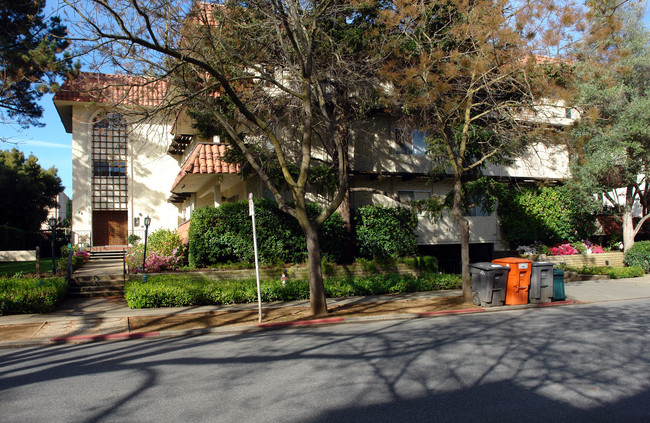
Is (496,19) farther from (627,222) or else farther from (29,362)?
(627,222)

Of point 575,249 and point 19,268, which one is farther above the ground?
point 19,268

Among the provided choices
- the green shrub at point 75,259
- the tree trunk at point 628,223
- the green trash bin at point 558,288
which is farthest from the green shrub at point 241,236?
the tree trunk at point 628,223

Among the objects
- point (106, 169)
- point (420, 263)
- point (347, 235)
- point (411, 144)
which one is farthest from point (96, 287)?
point (106, 169)

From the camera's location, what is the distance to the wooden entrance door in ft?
93.0

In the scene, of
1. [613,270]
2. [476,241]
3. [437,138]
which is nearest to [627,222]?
[613,270]

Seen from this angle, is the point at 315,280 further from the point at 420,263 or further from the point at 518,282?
the point at 420,263

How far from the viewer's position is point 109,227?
28531 millimetres

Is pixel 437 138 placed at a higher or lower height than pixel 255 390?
higher

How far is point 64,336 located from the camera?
9.55 metres

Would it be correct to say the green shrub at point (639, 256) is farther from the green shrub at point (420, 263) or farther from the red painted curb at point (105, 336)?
the red painted curb at point (105, 336)

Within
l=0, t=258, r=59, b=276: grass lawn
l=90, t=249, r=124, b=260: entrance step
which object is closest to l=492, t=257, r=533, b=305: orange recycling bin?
l=0, t=258, r=59, b=276: grass lawn

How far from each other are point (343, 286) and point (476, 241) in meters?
9.89

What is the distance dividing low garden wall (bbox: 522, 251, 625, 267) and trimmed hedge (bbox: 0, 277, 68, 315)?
1861cm

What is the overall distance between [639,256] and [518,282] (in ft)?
40.9
